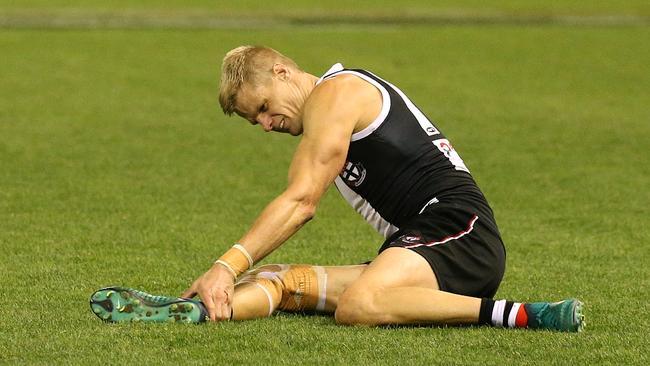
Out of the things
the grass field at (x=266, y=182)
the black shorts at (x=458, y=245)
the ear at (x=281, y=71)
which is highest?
the ear at (x=281, y=71)

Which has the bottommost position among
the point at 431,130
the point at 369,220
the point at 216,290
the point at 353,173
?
A: the point at 216,290

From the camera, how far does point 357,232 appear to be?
10102mm

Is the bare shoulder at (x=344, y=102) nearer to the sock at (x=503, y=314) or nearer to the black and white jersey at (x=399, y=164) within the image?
the black and white jersey at (x=399, y=164)

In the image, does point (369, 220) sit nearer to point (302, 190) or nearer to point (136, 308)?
point (302, 190)

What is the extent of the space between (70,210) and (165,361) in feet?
16.5

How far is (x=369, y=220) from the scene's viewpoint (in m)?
7.36

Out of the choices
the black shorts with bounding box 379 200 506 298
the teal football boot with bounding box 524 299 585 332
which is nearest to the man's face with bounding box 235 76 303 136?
the black shorts with bounding box 379 200 506 298

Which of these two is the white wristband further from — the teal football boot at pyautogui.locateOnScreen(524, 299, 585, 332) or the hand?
the teal football boot at pyautogui.locateOnScreen(524, 299, 585, 332)

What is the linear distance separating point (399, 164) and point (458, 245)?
0.53 meters

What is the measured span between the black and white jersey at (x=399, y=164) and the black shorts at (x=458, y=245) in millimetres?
115

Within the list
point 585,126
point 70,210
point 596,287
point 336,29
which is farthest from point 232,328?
point 336,29

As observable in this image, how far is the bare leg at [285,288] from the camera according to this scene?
6.79m

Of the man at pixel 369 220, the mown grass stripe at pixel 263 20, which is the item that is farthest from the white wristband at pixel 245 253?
the mown grass stripe at pixel 263 20

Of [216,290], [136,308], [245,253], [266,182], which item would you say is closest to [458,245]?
[245,253]
